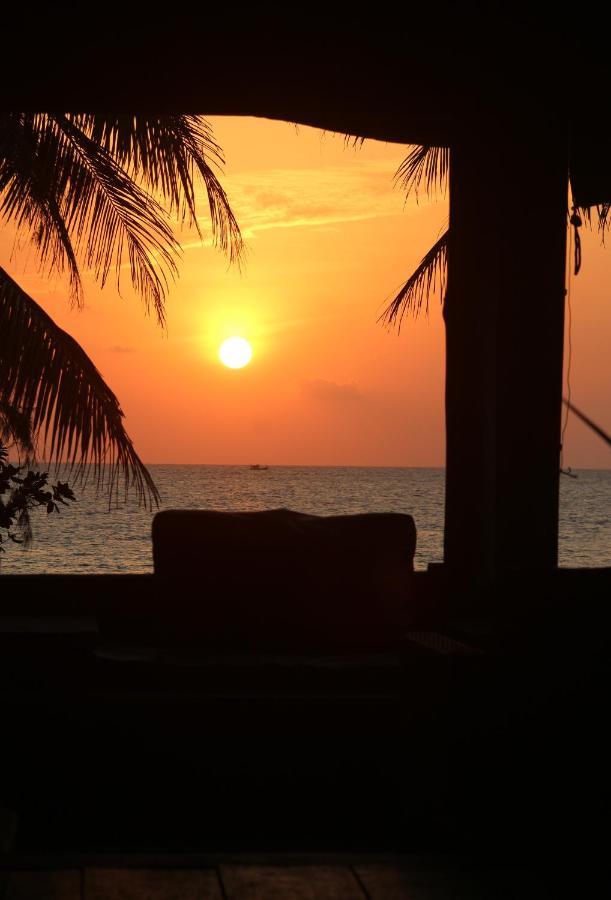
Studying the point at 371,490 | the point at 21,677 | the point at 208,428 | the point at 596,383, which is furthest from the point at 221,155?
the point at 371,490

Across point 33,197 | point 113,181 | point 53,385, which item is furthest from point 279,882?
point 33,197

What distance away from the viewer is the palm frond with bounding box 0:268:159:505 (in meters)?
5.39

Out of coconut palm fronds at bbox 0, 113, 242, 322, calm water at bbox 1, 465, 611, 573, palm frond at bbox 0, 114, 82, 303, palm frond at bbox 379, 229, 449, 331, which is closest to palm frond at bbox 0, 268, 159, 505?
coconut palm fronds at bbox 0, 113, 242, 322

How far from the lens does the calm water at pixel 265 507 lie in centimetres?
2992

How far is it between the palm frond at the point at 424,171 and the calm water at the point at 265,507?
20.5m

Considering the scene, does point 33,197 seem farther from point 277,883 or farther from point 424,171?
point 277,883

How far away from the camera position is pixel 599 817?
6.51 ft

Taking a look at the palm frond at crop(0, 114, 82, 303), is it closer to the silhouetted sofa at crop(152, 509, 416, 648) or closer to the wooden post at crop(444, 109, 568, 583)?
the silhouetted sofa at crop(152, 509, 416, 648)

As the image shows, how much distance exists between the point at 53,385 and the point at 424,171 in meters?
4.55

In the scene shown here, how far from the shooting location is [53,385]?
539 centimetres

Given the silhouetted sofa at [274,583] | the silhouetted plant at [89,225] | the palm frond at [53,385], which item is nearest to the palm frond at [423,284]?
the silhouetted plant at [89,225]

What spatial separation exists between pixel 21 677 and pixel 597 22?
2.02m

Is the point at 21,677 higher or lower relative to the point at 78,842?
higher

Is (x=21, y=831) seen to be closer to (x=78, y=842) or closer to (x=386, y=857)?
(x=78, y=842)
